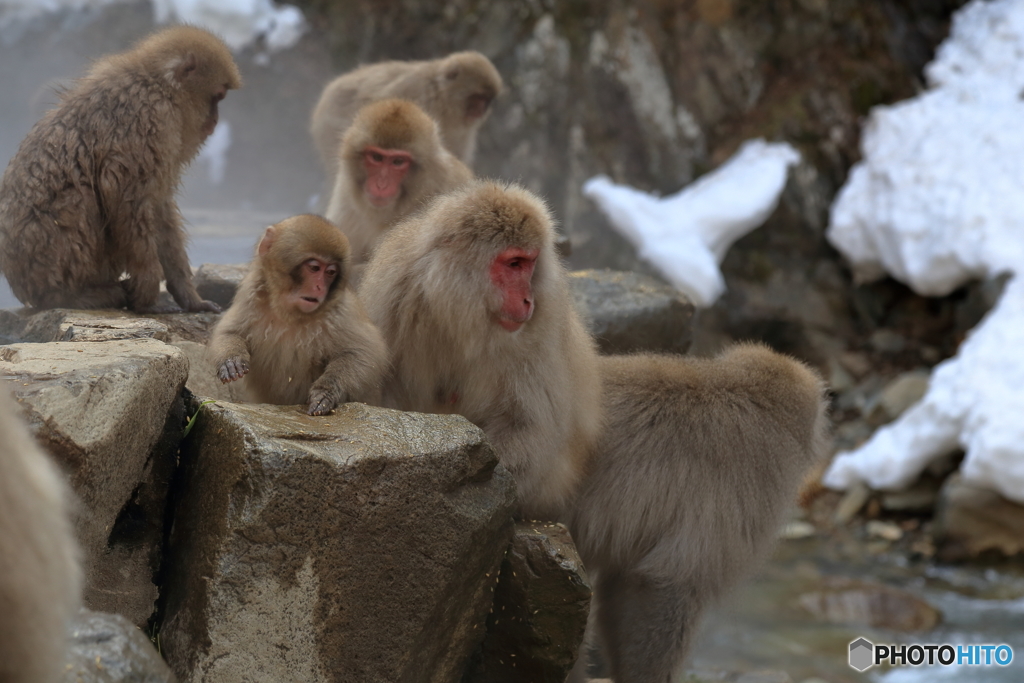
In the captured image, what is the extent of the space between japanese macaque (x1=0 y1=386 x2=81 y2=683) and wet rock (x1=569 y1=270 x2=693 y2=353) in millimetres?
3324

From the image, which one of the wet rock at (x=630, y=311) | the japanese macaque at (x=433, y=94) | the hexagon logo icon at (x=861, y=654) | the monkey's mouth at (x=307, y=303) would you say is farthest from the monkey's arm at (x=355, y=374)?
the hexagon logo icon at (x=861, y=654)

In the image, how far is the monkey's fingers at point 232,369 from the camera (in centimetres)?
263

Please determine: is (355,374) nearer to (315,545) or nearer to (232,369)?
(232,369)

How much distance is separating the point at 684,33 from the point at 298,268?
23.8ft

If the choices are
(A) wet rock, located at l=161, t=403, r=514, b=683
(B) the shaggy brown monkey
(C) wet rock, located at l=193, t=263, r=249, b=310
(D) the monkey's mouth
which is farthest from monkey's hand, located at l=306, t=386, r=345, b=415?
(C) wet rock, located at l=193, t=263, r=249, b=310

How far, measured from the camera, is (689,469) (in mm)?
3287

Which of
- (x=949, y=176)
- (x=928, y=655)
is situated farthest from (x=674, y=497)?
(x=949, y=176)

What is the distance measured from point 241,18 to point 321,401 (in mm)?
6953

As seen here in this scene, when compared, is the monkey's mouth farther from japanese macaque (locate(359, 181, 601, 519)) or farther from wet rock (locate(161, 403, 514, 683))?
wet rock (locate(161, 403, 514, 683))

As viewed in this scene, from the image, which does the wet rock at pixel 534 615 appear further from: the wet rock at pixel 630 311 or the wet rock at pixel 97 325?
the wet rock at pixel 630 311

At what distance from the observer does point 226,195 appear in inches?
301

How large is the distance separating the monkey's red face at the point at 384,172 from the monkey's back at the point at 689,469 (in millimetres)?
1438

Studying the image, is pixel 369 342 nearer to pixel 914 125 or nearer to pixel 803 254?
pixel 803 254

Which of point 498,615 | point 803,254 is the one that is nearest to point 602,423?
point 498,615
